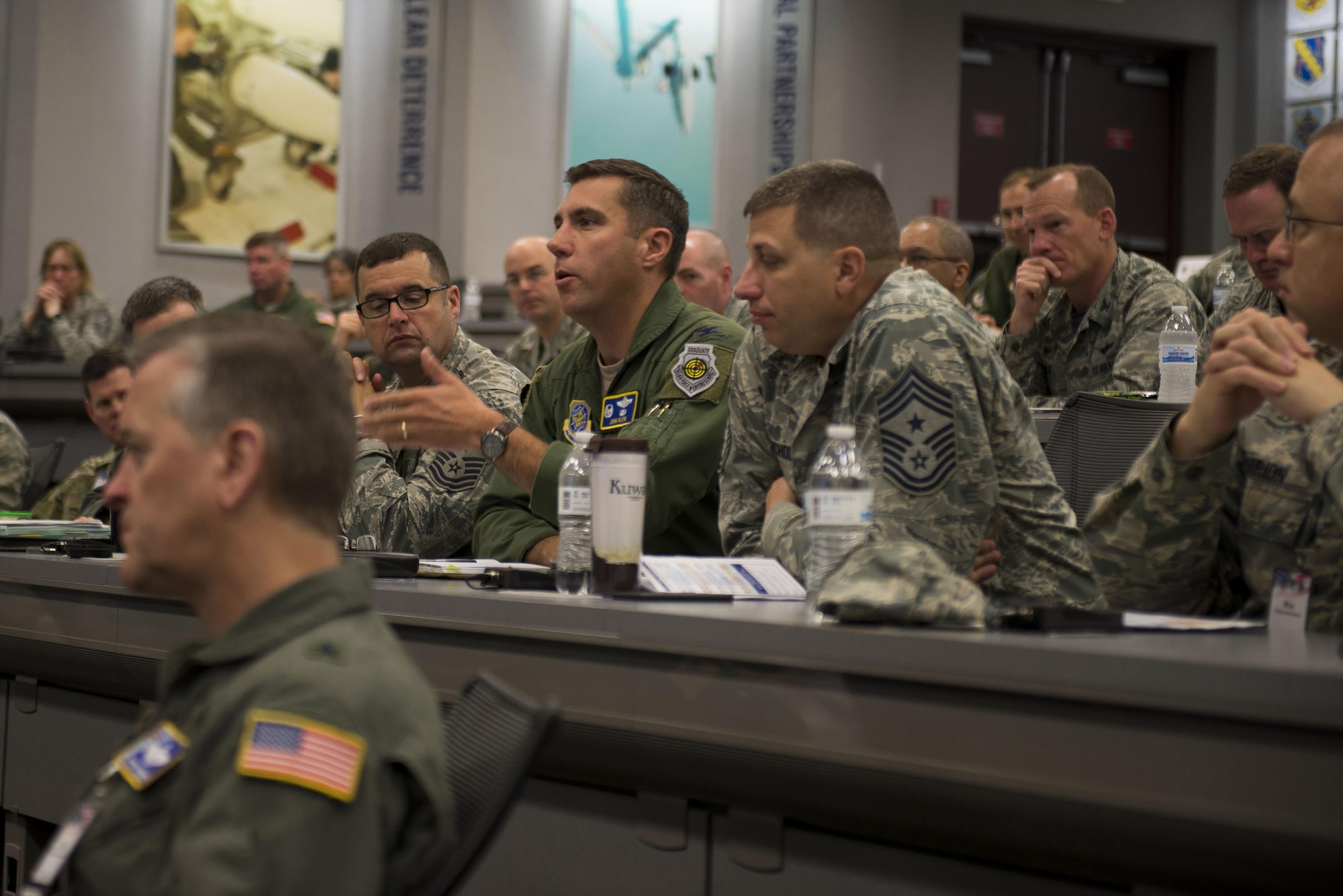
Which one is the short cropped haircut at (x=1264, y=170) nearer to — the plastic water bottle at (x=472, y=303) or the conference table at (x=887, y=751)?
the conference table at (x=887, y=751)

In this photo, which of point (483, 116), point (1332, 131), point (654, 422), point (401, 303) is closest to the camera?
point (1332, 131)

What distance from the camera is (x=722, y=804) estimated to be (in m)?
1.45

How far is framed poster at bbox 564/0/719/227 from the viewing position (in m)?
8.41

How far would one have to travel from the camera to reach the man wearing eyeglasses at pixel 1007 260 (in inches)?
211

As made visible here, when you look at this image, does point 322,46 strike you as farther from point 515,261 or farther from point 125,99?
point 515,261

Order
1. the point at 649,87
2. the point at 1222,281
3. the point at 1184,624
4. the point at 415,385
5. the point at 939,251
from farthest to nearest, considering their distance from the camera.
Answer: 1. the point at 649,87
2. the point at 939,251
3. the point at 1222,281
4. the point at 415,385
5. the point at 1184,624

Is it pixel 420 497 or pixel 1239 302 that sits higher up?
pixel 1239 302

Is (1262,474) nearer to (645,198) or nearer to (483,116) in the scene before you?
(645,198)

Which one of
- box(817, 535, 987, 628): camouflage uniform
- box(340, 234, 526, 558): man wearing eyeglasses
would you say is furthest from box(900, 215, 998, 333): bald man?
box(817, 535, 987, 628): camouflage uniform

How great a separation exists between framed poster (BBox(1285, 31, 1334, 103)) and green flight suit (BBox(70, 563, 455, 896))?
942cm

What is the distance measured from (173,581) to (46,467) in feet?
13.5

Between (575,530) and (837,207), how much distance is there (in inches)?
25.5

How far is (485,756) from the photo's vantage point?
106 cm

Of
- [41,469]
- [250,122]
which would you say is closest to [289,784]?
[41,469]
